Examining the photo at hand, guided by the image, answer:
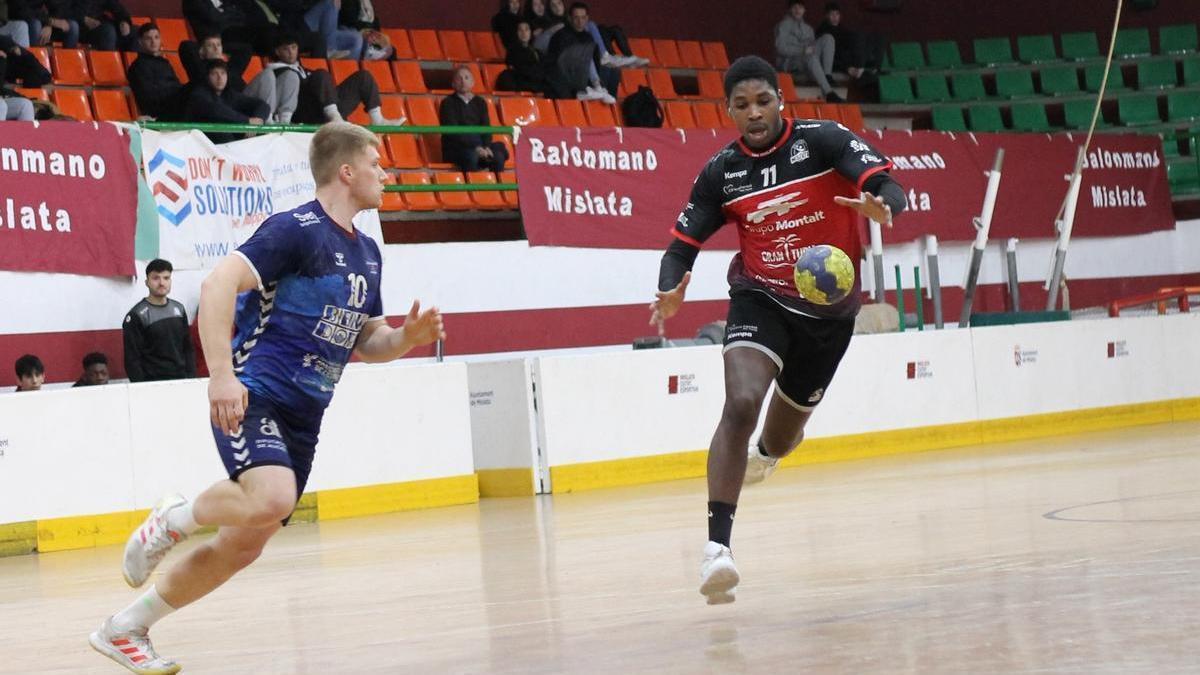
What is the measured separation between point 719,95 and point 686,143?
15.5 feet

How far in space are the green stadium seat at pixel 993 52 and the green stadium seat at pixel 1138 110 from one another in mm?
2064

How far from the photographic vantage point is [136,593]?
8875 millimetres

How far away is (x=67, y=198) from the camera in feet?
48.1

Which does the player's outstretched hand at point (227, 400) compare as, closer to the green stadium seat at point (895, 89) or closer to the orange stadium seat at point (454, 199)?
the orange stadium seat at point (454, 199)

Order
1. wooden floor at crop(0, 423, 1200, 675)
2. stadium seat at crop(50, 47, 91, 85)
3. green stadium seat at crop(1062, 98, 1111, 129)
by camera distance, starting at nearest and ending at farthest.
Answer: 1. wooden floor at crop(0, 423, 1200, 675)
2. stadium seat at crop(50, 47, 91, 85)
3. green stadium seat at crop(1062, 98, 1111, 129)

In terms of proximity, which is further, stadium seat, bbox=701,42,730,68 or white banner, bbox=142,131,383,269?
stadium seat, bbox=701,42,730,68

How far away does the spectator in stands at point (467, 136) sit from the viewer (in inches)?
724

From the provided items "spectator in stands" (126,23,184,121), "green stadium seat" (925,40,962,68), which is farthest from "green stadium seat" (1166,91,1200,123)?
"spectator in stands" (126,23,184,121)

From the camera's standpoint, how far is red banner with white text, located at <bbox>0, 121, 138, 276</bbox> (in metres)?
14.3

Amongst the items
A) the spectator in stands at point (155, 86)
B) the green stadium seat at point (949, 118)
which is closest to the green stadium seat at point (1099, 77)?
the green stadium seat at point (949, 118)

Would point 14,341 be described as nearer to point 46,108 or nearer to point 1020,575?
point 46,108

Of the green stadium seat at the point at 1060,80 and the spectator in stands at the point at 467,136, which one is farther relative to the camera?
the green stadium seat at the point at 1060,80

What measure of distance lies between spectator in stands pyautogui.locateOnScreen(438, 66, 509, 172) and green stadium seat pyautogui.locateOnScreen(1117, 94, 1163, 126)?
1044 centimetres

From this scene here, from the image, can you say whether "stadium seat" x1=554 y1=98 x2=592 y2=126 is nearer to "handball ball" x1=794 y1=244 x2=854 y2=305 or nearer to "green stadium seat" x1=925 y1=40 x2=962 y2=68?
"green stadium seat" x1=925 y1=40 x2=962 y2=68
